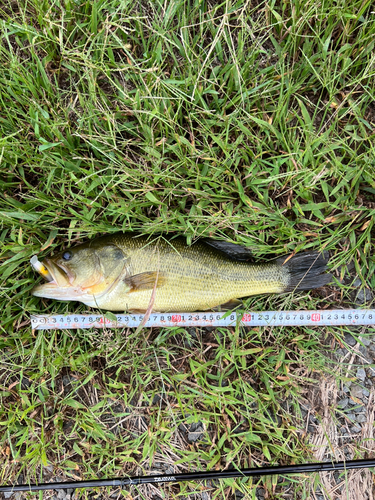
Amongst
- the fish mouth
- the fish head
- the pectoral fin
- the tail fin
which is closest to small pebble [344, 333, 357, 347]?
the tail fin

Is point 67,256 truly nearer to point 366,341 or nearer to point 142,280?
point 142,280

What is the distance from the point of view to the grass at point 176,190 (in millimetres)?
2686

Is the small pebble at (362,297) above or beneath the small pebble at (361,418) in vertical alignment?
above

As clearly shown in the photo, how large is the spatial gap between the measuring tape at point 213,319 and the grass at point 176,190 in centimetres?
10

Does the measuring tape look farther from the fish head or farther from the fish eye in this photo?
the fish eye

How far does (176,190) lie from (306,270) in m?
1.29

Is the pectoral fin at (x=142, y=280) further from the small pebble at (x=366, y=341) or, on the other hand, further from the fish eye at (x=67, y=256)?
the small pebble at (x=366, y=341)

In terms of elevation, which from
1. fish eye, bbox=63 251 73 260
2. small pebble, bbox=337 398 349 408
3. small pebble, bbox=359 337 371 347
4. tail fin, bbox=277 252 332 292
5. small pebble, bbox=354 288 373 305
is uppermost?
fish eye, bbox=63 251 73 260

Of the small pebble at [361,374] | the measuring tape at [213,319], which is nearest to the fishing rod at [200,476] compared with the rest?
the small pebble at [361,374]

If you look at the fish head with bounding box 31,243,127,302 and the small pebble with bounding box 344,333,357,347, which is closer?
the fish head with bounding box 31,243,127,302

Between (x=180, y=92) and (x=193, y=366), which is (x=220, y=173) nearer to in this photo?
(x=180, y=92)

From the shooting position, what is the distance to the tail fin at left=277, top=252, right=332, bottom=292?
2.79 meters

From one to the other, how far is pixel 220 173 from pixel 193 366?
1656 mm

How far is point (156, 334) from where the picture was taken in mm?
2918
